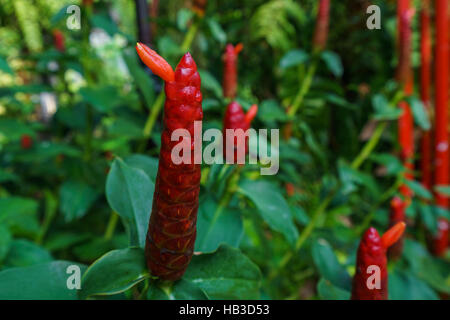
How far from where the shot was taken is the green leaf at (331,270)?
1.26 feet

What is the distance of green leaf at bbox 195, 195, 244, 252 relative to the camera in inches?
13.3

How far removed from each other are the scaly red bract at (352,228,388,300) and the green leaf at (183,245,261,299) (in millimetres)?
89

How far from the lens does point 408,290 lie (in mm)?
441

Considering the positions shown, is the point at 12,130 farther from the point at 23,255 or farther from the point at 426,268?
the point at 426,268

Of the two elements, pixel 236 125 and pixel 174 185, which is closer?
pixel 174 185

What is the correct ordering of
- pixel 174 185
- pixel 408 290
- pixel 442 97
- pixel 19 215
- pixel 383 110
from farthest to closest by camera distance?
pixel 442 97 < pixel 383 110 < pixel 19 215 < pixel 408 290 < pixel 174 185

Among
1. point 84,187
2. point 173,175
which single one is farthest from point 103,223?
point 173,175

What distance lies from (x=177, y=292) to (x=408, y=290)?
0.31 metres

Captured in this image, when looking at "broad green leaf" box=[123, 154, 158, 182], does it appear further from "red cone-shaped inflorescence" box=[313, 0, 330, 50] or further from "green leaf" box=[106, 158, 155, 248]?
"red cone-shaped inflorescence" box=[313, 0, 330, 50]

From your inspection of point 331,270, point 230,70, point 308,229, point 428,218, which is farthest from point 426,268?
point 230,70

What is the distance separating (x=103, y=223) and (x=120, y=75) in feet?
3.41

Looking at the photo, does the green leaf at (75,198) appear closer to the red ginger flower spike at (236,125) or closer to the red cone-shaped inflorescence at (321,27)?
the red ginger flower spike at (236,125)

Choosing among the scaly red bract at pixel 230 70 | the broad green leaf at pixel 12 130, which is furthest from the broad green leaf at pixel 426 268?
the broad green leaf at pixel 12 130

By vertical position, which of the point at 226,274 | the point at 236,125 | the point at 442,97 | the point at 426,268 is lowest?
the point at 426,268
